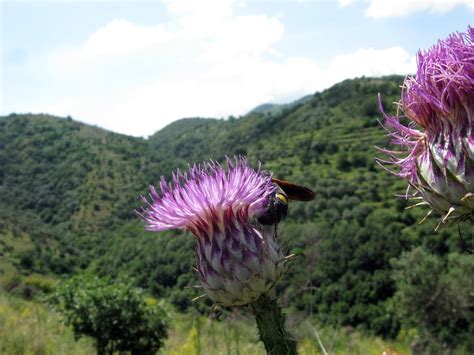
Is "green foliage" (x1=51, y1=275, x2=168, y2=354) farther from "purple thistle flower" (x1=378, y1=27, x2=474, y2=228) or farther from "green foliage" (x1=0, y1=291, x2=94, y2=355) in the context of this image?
"purple thistle flower" (x1=378, y1=27, x2=474, y2=228)

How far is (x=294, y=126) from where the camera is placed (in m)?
161

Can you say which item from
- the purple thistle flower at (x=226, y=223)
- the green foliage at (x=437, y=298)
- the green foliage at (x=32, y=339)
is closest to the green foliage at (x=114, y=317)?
the green foliage at (x=32, y=339)

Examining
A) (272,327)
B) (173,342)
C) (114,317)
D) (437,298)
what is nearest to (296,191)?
(272,327)

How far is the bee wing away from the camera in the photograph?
3227mm

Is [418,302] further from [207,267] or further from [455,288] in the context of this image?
[207,267]

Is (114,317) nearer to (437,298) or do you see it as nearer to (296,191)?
(296,191)

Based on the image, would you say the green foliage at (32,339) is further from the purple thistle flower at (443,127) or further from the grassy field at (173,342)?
the purple thistle flower at (443,127)

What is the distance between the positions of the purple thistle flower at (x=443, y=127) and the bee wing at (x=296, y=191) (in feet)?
1.90

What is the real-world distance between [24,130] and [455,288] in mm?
171304

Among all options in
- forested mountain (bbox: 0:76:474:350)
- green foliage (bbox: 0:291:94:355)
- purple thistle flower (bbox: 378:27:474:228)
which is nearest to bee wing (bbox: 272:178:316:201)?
purple thistle flower (bbox: 378:27:474:228)

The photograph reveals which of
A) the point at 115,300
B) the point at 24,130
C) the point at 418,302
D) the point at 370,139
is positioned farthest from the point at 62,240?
the point at 115,300

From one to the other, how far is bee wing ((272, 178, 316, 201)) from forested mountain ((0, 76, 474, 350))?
23250 millimetres

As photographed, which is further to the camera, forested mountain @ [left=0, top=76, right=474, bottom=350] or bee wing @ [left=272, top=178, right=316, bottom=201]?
forested mountain @ [left=0, top=76, right=474, bottom=350]

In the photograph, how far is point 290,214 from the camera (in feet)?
329
